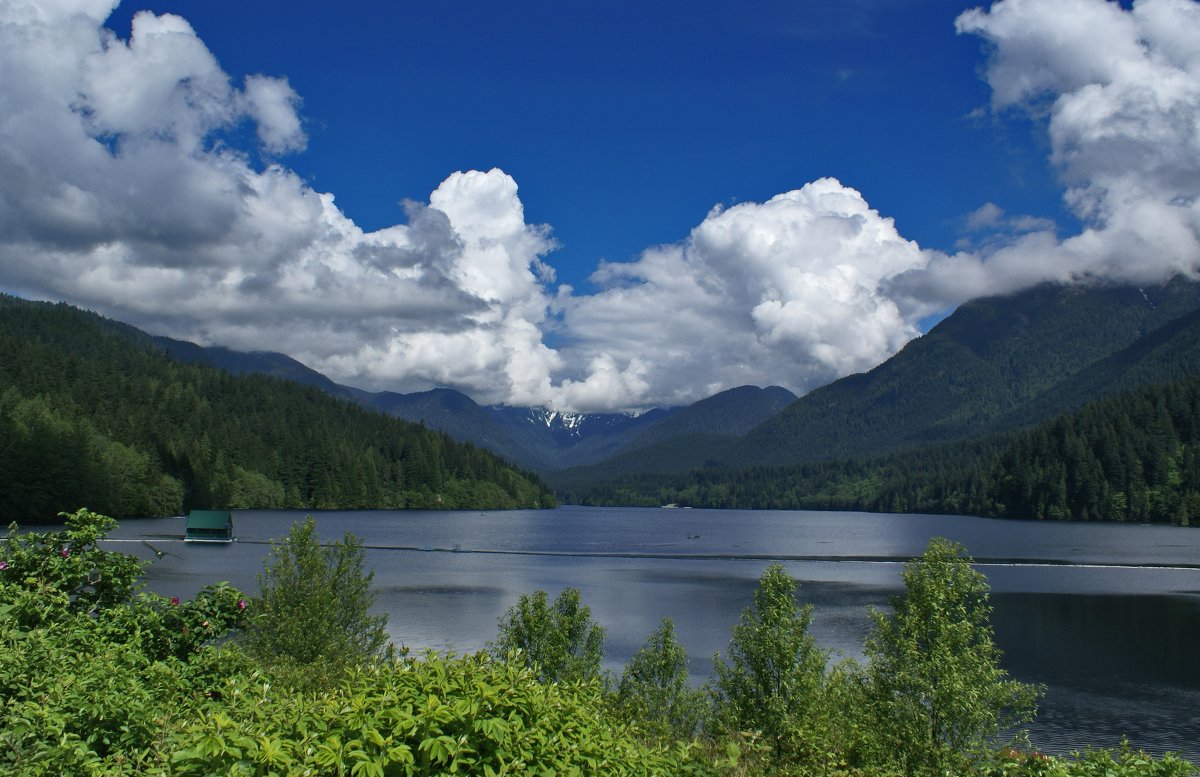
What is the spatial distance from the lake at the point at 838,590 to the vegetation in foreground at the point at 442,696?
14.4 ft

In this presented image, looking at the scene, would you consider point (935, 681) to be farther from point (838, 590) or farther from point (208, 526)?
point (208, 526)

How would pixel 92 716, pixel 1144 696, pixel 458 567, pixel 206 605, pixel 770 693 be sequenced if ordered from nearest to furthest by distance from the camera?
pixel 92 716 → pixel 206 605 → pixel 770 693 → pixel 1144 696 → pixel 458 567

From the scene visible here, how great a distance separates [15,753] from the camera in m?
8.44

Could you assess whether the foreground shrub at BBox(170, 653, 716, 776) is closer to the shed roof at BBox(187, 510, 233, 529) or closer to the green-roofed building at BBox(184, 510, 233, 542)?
the green-roofed building at BBox(184, 510, 233, 542)

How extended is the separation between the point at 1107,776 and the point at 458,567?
103m

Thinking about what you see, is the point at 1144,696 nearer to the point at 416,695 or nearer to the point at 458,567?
the point at 416,695

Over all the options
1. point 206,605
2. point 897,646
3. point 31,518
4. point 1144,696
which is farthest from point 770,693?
point 31,518

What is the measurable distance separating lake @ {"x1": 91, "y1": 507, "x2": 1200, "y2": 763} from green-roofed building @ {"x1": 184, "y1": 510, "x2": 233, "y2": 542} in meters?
4.57

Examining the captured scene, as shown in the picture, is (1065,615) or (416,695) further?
(1065,615)

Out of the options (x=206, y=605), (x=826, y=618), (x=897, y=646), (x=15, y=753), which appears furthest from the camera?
(x=826, y=618)

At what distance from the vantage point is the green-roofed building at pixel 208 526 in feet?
438

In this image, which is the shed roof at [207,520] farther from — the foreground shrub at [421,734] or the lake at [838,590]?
the foreground shrub at [421,734]

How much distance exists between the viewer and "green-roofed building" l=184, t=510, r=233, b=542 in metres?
133

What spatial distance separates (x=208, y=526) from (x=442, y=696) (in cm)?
14100
